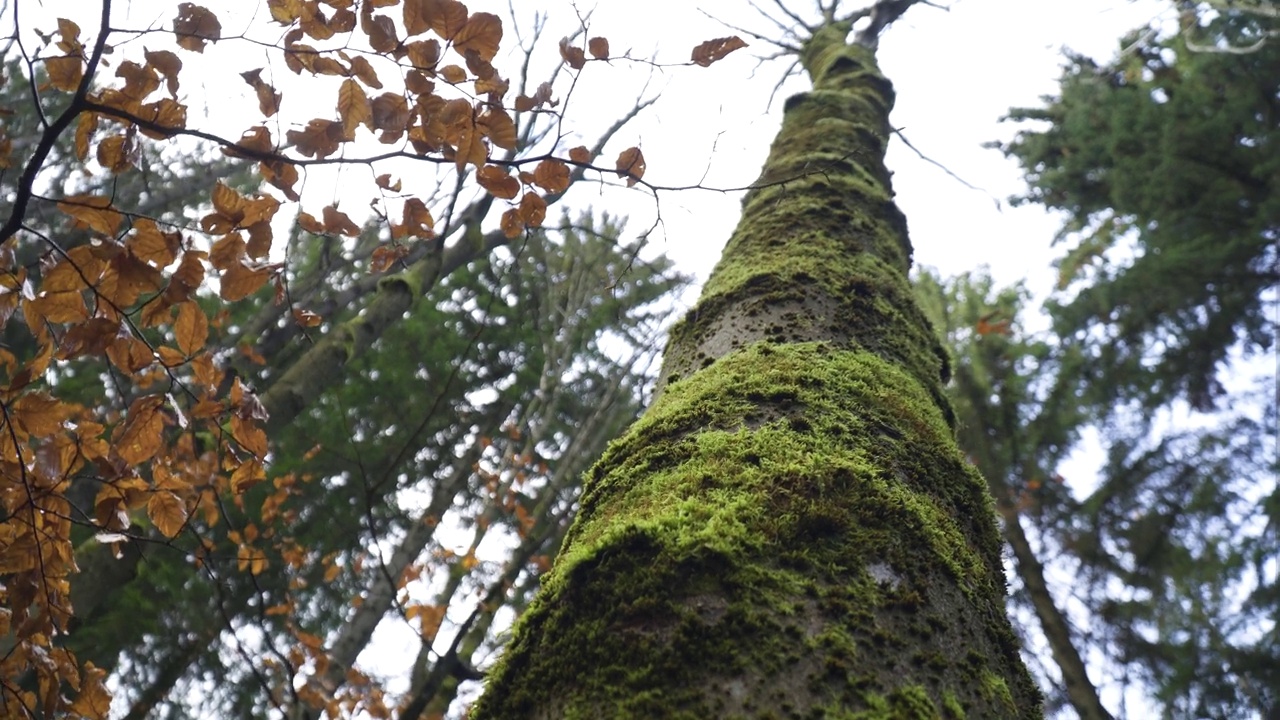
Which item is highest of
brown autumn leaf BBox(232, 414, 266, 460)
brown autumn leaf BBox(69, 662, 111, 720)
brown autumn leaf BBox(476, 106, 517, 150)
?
brown autumn leaf BBox(476, 106, 517, 150)

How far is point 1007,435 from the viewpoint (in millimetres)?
7152

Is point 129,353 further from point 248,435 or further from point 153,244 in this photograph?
point 248,435

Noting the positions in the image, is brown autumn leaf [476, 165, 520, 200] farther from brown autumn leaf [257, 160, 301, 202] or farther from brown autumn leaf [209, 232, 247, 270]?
brown autumn leaf [209, 232, 247, 270]

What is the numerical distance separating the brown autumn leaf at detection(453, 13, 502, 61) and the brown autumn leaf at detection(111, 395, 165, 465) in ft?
4.20

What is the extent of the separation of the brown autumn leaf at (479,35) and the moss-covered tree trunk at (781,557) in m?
0.89

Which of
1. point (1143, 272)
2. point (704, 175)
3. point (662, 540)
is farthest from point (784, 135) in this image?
point (1143, 272)

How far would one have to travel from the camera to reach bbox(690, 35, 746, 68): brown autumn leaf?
1.88 metres

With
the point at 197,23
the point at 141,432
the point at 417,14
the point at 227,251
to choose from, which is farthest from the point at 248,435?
the point at 417,14

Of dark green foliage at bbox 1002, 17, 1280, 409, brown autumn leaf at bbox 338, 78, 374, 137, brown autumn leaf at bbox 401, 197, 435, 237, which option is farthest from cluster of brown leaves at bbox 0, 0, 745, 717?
dark green foliage at bbox 1002, 17, 1280, 409

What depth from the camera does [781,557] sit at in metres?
0.94

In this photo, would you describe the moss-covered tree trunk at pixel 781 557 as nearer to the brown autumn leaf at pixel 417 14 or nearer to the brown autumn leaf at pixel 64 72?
the brown autumn leaf at pixel 417 14

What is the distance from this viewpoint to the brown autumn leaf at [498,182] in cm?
197

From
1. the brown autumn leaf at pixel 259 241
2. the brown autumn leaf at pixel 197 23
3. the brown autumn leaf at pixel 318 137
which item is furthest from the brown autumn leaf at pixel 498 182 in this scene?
the brown autumn leaf at pixel 197 23

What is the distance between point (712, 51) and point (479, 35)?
608 millimetres
